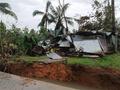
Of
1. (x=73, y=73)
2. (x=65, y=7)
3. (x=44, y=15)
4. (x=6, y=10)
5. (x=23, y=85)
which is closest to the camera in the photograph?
(x=23, y=85)

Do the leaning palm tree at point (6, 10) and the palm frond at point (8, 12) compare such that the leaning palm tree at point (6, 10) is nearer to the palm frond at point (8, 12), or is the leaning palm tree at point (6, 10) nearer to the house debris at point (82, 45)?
the palm frond at point (8, 12)

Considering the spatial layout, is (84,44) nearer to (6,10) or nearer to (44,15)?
(6,10)

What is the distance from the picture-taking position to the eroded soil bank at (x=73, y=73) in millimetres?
10430

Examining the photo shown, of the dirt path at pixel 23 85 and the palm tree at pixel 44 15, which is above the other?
the palm tree at pixel 44 15

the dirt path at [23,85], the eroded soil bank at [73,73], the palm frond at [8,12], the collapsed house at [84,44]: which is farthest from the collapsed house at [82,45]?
the palm frond at [8,12]

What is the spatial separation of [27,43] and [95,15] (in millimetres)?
11343

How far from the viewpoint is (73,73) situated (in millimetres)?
11781

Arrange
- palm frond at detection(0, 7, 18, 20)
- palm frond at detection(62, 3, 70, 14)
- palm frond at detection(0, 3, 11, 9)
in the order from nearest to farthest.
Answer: palm frond at detection(0, 7, 18, 20) < palm frond at detection(0, 3, 11, 9) < palm frond at detection(62, 3, 70, 14)

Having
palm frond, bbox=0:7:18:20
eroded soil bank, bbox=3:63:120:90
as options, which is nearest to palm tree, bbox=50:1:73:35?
palm frond, bbox=0:7:18:20

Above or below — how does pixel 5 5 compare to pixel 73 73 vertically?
above

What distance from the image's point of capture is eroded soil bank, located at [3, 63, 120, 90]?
10.4 meters

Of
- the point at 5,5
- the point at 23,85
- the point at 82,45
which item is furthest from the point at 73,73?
the point at 5,5

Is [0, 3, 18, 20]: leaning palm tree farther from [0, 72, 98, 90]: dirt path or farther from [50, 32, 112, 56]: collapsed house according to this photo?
[0, 72, 98, 90]: dirt path

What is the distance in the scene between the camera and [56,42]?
19750 millimetres
